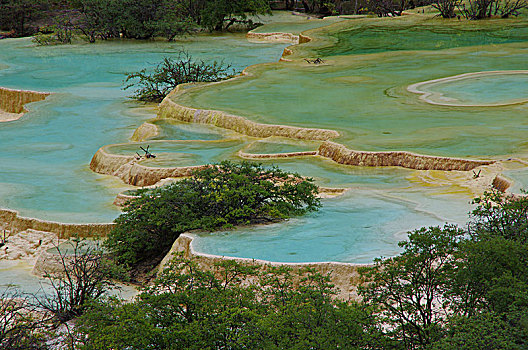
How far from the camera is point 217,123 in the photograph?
13398mm

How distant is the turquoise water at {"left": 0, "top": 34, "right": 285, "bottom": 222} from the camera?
1033cm

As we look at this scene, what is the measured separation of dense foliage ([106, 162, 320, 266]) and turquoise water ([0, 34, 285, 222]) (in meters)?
1.08

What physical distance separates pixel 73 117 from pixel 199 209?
8958mm

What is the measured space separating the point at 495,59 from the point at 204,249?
12.2 metres

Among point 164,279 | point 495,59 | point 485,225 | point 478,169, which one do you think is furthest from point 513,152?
point 495,59

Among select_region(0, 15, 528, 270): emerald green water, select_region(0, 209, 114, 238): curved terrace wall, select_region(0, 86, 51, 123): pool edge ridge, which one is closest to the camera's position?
select_region(0, 15, 528, 270): emerald green water

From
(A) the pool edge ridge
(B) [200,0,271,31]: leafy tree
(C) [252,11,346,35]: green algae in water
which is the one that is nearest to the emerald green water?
(A) the pool edge ridge

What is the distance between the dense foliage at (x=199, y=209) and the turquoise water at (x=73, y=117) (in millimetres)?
1081

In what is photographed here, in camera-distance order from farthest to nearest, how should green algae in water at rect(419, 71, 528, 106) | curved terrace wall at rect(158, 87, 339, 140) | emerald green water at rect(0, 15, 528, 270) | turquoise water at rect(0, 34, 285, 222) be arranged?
green algae in water at rect(419, 71, 528, 106), curved terrace wall at rect(158, 87, 339, 140), turquoise water at rect(0, 34, 285, 222), emerald green water at rect(0, 15, 528, 270)

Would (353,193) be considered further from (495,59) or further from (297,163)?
(495,59)

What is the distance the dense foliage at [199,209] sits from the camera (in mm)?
7957

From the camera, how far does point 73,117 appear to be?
A: 639 inches

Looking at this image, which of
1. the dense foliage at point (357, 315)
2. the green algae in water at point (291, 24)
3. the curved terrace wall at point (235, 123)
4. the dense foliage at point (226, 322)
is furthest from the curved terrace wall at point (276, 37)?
the dense foliage at point (226, 322)

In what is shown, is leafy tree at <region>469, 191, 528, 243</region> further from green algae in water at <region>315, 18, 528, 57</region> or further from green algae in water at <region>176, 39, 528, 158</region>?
green algae in water at <region>315, 18, 528, 57</region>
